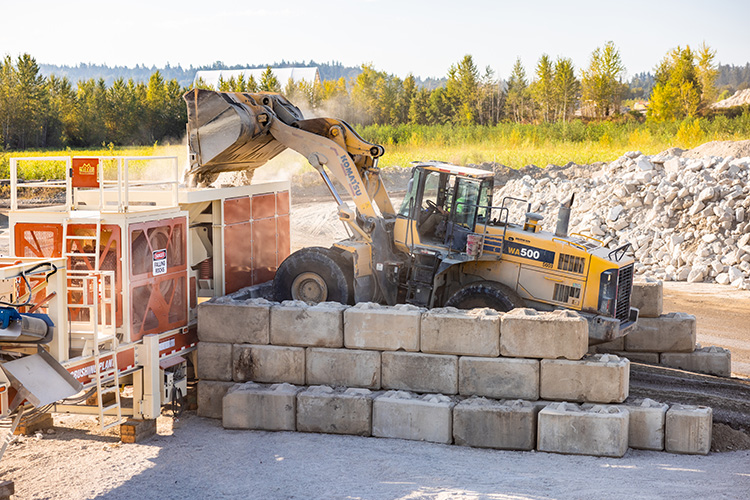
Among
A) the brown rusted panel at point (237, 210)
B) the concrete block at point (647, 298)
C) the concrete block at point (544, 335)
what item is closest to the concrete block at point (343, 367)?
the concrete block at point (544, 335)

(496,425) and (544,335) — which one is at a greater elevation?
(544,335)

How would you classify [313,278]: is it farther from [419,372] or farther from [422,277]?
[419,372]

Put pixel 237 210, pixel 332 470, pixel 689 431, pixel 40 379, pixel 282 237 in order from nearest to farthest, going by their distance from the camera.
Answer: pixel 40 379 → pixel 332 470 → pixel 689 431 → pixel 237 210 → pixel 282 237

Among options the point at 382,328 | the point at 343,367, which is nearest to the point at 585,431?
the point at 382,328

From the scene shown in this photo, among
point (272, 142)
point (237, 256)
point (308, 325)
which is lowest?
point (308, 325)

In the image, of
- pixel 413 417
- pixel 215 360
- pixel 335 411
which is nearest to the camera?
pixel 413 417

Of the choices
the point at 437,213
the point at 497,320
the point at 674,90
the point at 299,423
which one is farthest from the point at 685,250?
the point at 674,90

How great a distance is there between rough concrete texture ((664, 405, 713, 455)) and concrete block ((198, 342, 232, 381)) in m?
5.97

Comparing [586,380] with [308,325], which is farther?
[308,325]

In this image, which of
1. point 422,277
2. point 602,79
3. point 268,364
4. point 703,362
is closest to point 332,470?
point 268,364

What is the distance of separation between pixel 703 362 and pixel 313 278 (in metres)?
6.58

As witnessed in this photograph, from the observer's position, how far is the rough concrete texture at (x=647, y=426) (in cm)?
997

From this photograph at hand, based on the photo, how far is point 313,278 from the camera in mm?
12602

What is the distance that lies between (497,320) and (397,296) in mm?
2953
